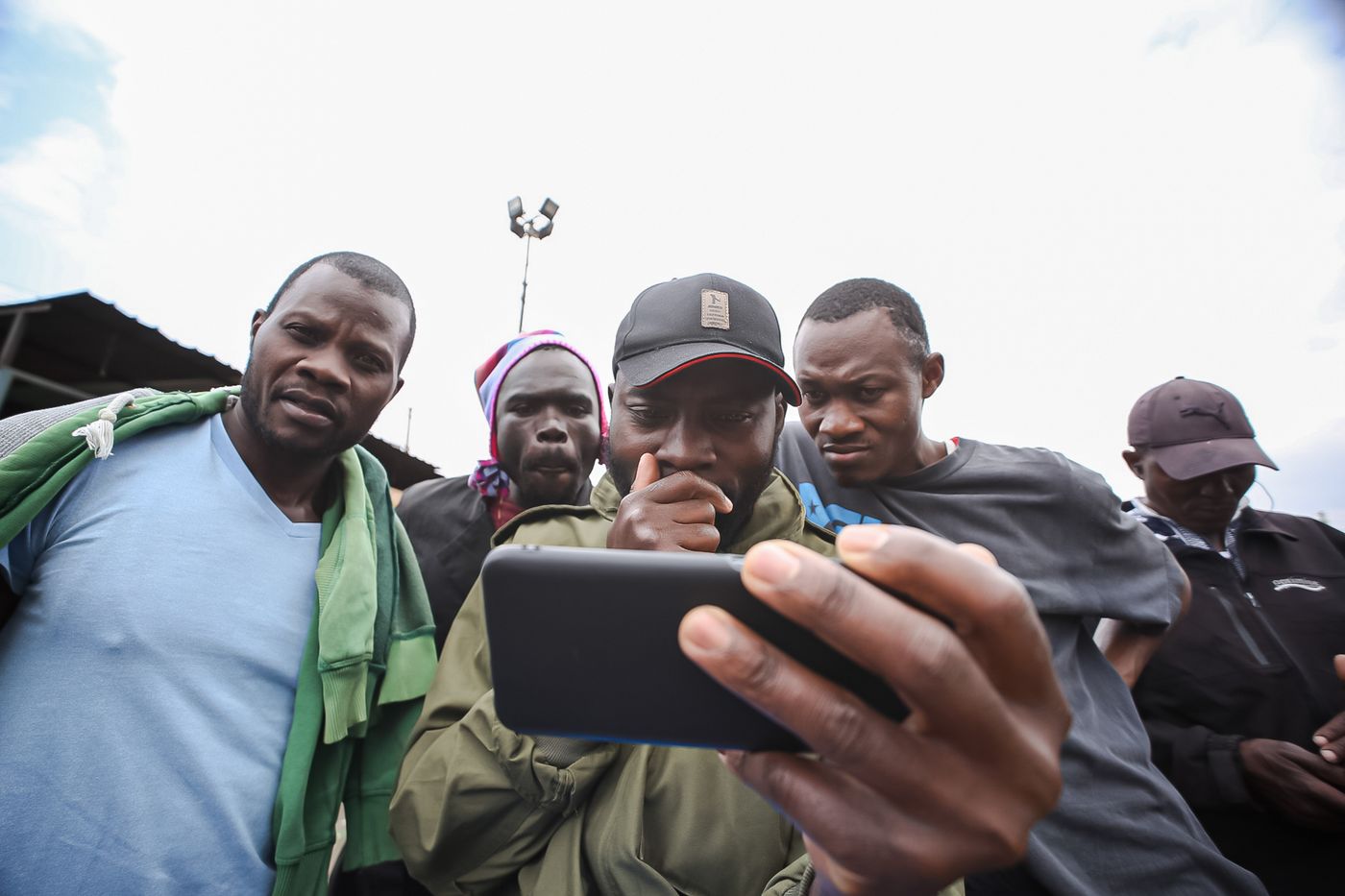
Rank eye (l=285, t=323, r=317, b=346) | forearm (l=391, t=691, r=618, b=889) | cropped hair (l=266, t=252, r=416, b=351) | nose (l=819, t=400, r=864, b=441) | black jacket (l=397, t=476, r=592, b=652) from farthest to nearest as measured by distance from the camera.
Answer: black jacket (l=397, t=476, r=592, b=652)
nose (l=819, t=400, r=864, b=441)
cropped hair (l=266, t=252, r=416, b=351)
eye (l=285, t=323, r=317, b=346)
forearm (l=391, t=691, r=618, b=889)

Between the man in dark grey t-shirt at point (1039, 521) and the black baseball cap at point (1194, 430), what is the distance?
93 cm

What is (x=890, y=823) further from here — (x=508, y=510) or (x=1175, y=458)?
(x=1175, y=458)

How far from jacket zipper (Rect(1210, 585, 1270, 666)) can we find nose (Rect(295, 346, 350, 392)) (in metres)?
3.95

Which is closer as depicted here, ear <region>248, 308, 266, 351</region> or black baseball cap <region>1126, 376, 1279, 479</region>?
ear <region>248, 308, 266, 351</region>

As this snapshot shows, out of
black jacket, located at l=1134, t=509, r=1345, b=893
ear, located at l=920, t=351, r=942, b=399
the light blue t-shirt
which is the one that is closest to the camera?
the light blue t-shirt

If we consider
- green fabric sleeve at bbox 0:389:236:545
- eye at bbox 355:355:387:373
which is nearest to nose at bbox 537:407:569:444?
eye at bbox 355:355:387:373

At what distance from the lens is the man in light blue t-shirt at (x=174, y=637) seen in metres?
1.44

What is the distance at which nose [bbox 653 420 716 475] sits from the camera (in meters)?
1.76

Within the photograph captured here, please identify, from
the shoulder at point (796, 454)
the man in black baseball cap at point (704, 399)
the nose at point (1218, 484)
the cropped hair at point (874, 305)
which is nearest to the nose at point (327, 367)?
the man in black baseball cap at point (704, 399)

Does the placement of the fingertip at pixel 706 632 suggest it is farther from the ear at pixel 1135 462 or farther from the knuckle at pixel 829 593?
the ear at pixel 1135 462

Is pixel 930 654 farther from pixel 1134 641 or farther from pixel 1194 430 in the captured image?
pixel 1194 430

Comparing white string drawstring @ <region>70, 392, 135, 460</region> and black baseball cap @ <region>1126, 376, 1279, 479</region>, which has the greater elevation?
black baseball cap @ <region>1126, 376, 1279, 479</region>

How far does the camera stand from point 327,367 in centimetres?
195

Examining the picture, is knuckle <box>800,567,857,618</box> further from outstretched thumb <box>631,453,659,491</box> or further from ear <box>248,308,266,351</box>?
ear <box>248,308,266,351</box>
